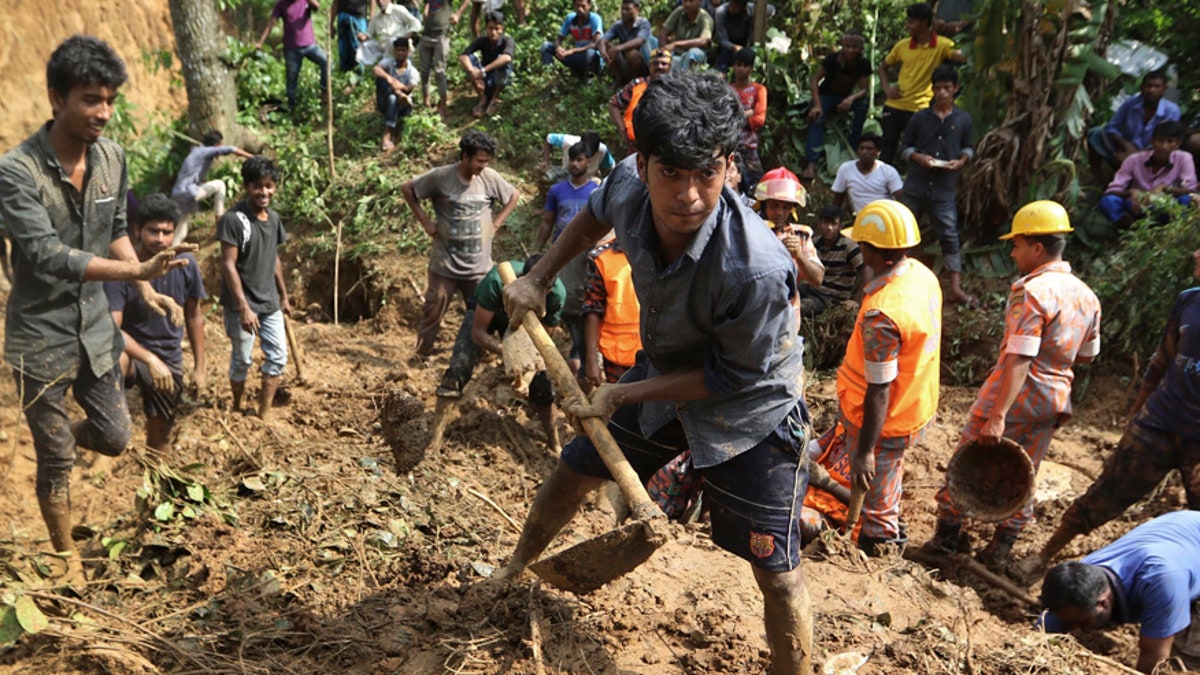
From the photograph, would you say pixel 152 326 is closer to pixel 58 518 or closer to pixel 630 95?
pixel 58 518

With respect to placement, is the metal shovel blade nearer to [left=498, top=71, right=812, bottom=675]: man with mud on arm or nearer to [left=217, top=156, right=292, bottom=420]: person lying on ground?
[left=498, top=71, right=812, bottom=675]: man with mud on arm

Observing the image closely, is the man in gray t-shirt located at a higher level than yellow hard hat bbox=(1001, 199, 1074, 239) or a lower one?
lower

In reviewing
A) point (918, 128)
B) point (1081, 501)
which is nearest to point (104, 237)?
point (1081, 501)

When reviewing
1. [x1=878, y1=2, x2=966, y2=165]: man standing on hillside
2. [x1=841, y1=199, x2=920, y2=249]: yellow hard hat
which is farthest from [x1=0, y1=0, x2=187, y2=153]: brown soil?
[x1=841, y1=199, x2=920, y2=249]: yellow hard hat

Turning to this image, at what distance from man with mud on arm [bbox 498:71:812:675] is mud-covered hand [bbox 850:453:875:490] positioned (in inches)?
67.1

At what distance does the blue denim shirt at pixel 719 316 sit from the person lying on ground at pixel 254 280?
417 cm

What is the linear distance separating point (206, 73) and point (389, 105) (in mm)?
2157

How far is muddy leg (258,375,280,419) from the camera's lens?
278 inches

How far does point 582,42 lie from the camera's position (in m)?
11.6

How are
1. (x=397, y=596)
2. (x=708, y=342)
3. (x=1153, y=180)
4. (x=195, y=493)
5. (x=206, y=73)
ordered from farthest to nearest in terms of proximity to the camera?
1. (x=206, y=73)
2. (x=1153, y=180)
3. (x=195, y=493)
4. (x=397, y=596)
5. (x=708, y=342)

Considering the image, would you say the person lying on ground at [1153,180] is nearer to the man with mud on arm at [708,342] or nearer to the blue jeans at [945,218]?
the blue jeans at [945,218]

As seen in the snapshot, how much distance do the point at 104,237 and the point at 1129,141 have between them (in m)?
8.28

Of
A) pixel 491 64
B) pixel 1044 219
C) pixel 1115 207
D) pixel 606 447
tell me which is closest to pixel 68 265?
pixel 606 447

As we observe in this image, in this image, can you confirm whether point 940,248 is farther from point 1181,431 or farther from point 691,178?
point 691,178
